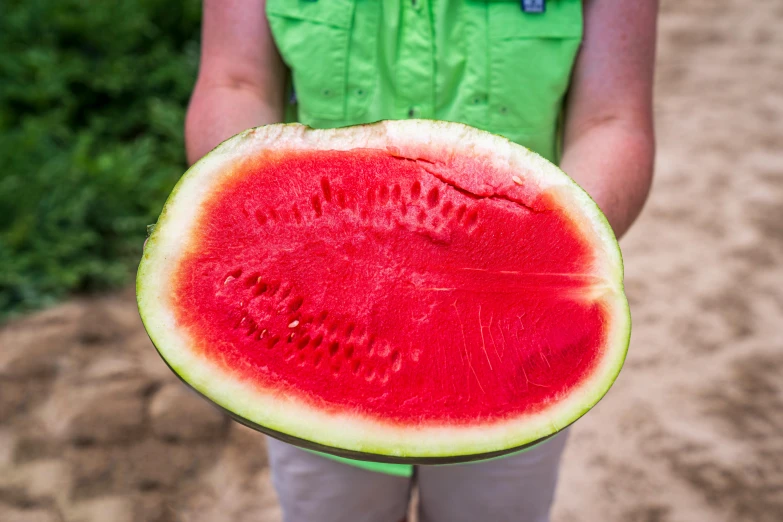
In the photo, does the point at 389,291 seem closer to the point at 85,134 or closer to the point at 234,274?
the point at 234,274

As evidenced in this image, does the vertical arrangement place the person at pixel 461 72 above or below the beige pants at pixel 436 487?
above

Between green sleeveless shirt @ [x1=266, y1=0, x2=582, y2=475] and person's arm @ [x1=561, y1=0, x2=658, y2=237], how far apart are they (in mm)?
38

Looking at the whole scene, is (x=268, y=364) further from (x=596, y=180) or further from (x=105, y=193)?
(x=105, y=193)

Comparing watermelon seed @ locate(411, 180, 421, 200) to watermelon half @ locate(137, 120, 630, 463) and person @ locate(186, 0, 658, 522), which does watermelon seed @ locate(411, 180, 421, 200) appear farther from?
person @ locate(186, 0, 658, 522)

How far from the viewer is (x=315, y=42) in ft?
3.64

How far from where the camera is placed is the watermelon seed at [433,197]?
917 mm

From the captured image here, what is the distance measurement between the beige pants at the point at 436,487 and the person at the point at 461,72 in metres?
0.51

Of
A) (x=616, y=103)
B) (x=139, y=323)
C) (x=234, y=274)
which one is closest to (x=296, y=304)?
(x=234, y=274)

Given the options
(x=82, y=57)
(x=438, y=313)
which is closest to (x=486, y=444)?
(x=438, y=313)

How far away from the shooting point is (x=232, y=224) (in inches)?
35.6

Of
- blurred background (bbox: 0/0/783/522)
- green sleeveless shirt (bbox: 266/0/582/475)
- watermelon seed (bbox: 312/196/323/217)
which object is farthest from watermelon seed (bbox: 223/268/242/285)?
blurred background (bbox: 0/0/783/522)

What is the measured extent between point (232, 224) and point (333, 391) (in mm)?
269

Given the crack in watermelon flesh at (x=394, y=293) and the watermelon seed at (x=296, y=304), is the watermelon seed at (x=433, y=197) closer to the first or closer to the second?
the crack in watermelon flesh at (x=394, y=293)

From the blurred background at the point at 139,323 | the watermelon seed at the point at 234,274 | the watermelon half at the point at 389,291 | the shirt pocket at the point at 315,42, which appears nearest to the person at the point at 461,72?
the shirt pocket at the point at 315,42
